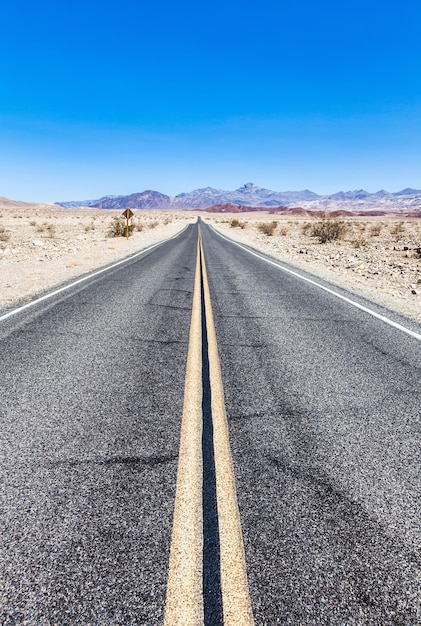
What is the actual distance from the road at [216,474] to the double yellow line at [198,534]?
36 mm

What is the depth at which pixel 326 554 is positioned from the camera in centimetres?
197

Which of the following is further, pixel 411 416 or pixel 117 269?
pixel 117 269

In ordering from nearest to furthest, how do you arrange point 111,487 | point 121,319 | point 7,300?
1. point 111,487
2. point 121,319
3. point 7,300

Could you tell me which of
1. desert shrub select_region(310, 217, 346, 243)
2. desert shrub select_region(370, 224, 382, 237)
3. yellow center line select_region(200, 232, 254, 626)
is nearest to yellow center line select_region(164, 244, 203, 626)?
yellow center line select_region(200, 232, 254, 626)

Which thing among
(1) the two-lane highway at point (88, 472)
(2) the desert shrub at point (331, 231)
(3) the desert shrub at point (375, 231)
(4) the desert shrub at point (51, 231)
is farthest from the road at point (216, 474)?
(3) the desert shrub at point (375, 231)

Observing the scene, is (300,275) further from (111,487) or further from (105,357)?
(111,487)

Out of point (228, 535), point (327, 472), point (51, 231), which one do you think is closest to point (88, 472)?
point (228, 535)

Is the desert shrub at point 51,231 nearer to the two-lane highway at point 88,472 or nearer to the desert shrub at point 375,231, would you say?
the desert shrub at point 375,231

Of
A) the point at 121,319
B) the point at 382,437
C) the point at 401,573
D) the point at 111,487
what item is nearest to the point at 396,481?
the point at 382,437

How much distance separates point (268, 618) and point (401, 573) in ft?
2.42

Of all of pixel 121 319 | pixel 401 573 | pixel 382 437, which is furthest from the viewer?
pixel 121 319

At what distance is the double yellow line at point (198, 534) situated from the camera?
65.1 inches

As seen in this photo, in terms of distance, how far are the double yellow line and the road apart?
0.12 feet

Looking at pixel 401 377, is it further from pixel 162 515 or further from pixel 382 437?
pixel 162 515
